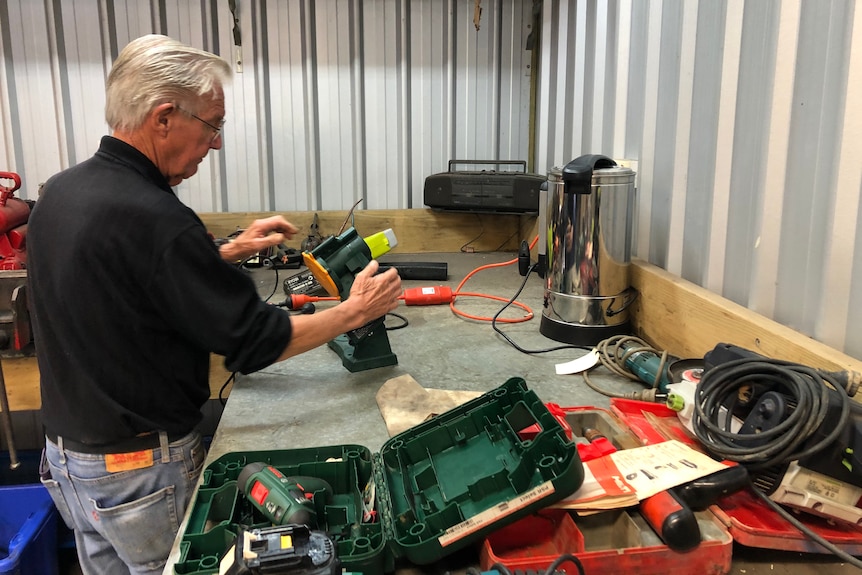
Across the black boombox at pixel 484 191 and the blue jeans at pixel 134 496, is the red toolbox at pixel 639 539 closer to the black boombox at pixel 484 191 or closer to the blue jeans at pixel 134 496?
the blue jeans at pixel 134 496

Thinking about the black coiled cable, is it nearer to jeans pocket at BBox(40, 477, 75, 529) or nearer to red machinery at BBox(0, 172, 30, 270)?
jeans pocket at BBox(40, 477, 75, 529)

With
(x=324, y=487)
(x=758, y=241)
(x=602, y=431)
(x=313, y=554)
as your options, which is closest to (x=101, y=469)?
(x=324, y=487)

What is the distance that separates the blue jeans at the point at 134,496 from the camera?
3.39ft

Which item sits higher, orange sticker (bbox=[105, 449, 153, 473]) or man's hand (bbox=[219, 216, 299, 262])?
man's hand (bbox=[219, 216, 299, 262])

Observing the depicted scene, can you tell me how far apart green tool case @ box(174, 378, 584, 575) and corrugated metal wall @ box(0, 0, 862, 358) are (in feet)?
2.34

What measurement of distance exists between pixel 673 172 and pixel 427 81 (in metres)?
1.51

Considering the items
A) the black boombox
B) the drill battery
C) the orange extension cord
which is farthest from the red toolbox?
the black boombox

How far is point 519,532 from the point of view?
0.76m

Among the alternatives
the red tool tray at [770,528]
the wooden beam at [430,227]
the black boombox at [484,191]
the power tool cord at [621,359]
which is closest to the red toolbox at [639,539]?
the red tool tray at [770,528]

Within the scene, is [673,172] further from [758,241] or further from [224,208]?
[224,208]

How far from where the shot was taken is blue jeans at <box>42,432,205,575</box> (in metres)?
1.03

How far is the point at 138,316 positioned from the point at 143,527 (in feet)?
1.26

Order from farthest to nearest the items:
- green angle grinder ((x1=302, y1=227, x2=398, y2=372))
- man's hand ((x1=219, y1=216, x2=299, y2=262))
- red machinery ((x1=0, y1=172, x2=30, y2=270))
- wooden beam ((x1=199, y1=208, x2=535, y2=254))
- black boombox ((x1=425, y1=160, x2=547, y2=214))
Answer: wooden beam ((x1=199, y1=208, x2=535, y2=254)) → black boombox ((x1=425, y1=160, x2=547, y2=214)) → red machinery ((x1=0, y1=172, x2=30, y2=270)) → man's hand ((x1=219, y1=216, x2=299, y2=262)) → green angle grinder ((x1=302, y1=227, x2=398, y2=372))

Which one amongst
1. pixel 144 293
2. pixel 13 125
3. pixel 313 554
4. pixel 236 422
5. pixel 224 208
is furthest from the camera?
pixel 224 208
